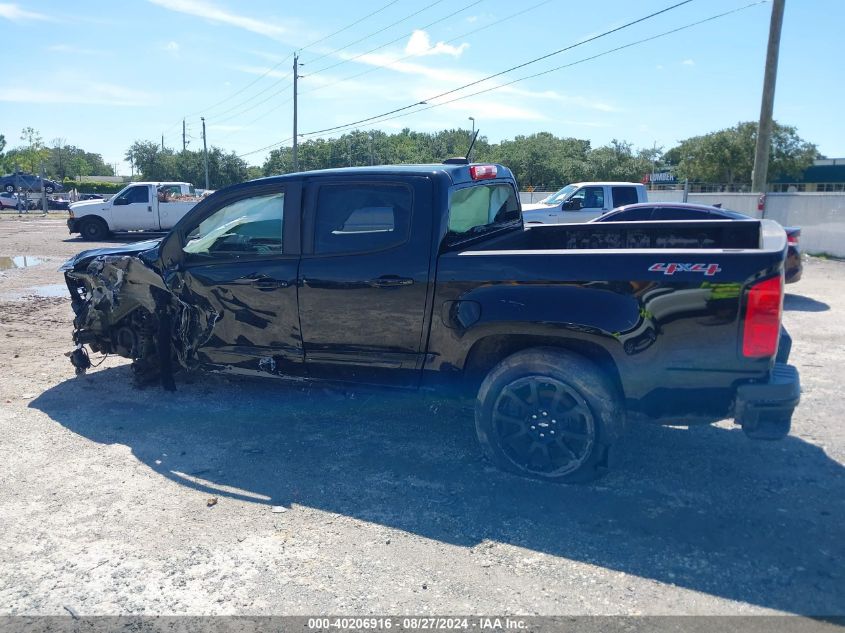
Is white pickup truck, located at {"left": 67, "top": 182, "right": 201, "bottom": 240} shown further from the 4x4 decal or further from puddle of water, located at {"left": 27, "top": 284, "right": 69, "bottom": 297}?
the 4x4 decal

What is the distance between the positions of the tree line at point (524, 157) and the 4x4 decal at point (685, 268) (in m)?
42.0

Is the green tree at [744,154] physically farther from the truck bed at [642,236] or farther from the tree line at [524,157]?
the truck bed at [642,236]

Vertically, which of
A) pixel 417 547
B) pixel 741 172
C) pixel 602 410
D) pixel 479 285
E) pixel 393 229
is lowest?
pixel 417 547

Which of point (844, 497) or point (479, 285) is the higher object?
point (479, 285)

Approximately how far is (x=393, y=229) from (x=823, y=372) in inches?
184

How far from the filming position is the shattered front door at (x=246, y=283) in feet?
15.6

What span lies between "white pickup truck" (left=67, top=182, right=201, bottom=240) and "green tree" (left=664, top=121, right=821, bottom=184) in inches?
1786

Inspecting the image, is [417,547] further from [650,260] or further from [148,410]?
[148,410]

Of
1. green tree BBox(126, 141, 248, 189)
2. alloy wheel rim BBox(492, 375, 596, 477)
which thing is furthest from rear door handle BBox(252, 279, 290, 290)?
green tree BBox(126, 141, 248, 189)

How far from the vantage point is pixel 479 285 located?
13.4ft

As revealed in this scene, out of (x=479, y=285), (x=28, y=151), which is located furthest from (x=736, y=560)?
(x=28, y=151)

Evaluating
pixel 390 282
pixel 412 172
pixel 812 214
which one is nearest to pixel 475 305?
pixel 390 282

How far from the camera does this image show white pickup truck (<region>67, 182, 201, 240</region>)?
2253 centimetres

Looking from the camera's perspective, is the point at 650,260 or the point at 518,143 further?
the point at 518,143
